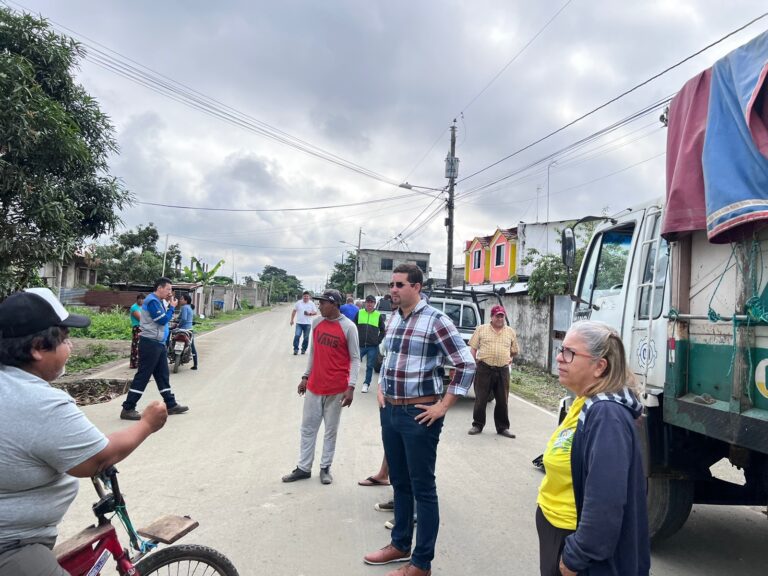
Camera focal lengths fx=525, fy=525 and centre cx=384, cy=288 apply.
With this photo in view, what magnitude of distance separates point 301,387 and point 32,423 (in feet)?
12.0

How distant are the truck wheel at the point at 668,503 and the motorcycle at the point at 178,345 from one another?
994 cm

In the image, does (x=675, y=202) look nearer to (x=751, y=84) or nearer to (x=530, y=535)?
(x=751, y=84)

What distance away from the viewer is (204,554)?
258 cm

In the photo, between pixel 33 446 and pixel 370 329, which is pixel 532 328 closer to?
pixel 370 329

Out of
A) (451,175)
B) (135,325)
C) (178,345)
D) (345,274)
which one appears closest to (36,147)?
(135,325)

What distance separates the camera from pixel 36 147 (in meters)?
7.12

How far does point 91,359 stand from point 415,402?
38.0 feet

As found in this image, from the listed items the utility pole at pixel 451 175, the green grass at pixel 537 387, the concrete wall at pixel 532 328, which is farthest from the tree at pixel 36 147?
the utility pole at pixel 451 175

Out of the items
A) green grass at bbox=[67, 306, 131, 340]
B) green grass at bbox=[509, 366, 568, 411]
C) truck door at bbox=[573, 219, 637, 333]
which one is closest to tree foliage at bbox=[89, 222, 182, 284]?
green grass at bbox=[67, 306, 131, 340]

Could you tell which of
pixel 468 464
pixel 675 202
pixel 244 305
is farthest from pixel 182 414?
pixel 244 305

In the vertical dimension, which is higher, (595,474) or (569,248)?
(569,248)

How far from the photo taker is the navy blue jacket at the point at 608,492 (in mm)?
1805

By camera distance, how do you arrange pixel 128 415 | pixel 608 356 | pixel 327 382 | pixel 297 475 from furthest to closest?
pixel 128 415 → pixel 327 382 → pixel 297 475 → pixel 608 356

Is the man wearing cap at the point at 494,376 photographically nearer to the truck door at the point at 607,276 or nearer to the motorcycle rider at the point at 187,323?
the truck door at the point at 607,276
